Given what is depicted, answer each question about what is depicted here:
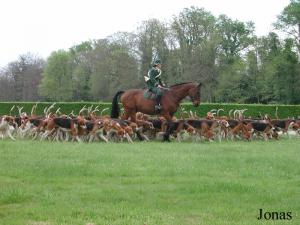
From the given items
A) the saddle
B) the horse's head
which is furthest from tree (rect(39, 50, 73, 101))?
the horse's head

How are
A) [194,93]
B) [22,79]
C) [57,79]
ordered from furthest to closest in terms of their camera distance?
[22,79]
[57,79]
[194,93]

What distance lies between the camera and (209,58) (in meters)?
52.4

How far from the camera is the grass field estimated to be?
22.0ft

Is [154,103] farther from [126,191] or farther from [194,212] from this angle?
[194,212]

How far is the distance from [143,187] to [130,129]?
372 inches

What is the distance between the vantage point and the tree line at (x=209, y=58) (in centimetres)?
5234

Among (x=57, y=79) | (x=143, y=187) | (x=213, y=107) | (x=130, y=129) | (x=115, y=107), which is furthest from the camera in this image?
(x=57, y=79)

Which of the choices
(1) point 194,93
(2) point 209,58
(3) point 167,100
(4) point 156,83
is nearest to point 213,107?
(1) point 194,93

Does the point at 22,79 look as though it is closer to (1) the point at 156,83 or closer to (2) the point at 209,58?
(2) the point at 209,58

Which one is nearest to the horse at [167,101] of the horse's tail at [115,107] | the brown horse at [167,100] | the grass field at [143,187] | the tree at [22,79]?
the brown horse at [167,100]

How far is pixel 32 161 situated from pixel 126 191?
366 cm

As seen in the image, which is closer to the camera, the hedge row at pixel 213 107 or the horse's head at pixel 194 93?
the horse's head at pixel 194 93

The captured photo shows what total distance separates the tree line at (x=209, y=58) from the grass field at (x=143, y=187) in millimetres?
38885

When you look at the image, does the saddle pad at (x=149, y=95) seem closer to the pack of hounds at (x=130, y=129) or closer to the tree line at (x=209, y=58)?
the pack of hounds at (x=130, y=129)
